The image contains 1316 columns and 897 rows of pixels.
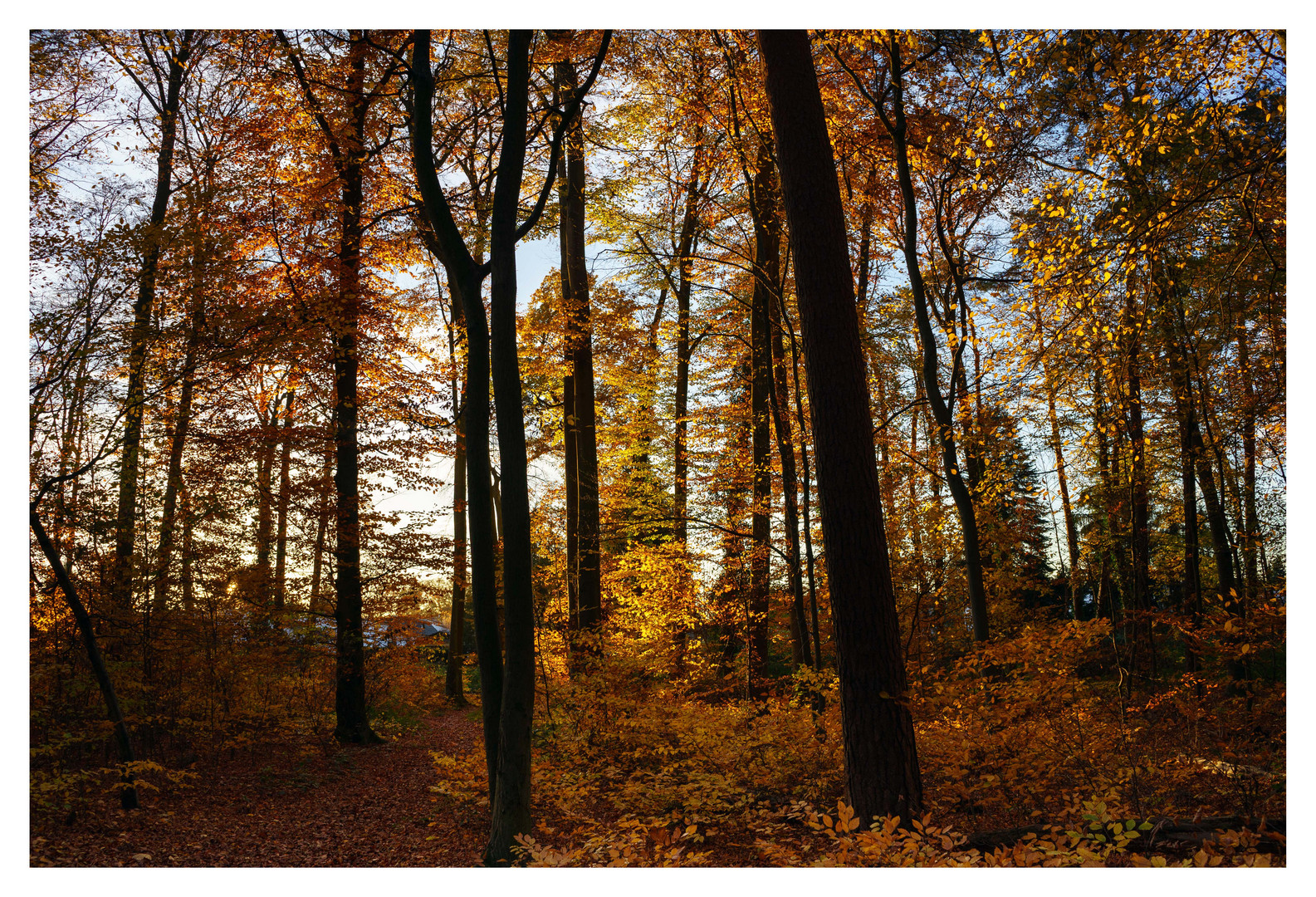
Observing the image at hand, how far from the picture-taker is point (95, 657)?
16.7ft

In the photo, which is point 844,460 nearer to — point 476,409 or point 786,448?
point 476,409

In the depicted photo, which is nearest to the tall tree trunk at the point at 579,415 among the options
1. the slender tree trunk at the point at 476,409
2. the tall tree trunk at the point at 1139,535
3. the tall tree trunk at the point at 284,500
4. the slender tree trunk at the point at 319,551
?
the slender tree trunk at the point at 319,551

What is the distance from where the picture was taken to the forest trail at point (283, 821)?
4.57 meters

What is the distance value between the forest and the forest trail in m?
0.06

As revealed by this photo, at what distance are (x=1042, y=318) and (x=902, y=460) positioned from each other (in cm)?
425

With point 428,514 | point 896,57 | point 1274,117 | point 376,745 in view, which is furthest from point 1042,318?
point 376,745

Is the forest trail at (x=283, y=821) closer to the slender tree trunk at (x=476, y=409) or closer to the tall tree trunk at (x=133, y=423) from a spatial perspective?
the slender tree trunk at (x=476, y=409)

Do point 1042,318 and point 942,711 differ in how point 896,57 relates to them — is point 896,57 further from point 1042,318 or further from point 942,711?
point 942,711

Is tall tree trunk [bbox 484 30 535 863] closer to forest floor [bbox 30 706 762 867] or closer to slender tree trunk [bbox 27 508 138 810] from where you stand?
forest floor [bbox 30 706 762 867]

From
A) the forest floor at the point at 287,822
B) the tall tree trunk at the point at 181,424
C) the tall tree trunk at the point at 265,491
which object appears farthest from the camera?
the tall tree trunk at the point at 265,491

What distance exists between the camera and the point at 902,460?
988cm

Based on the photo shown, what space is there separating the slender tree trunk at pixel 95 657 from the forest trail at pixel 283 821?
0.17 metres

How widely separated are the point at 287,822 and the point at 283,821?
0.17ft

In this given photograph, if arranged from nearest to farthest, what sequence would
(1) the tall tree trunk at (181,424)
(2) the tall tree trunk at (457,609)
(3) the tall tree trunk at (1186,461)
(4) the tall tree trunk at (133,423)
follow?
(4) the tall tree trunk at (133,423)
(1) the tall tree trunk at (181,424)
(3) the tall tree trunk at (1186,461)
(2) the tall tree trunk at (457,609)
